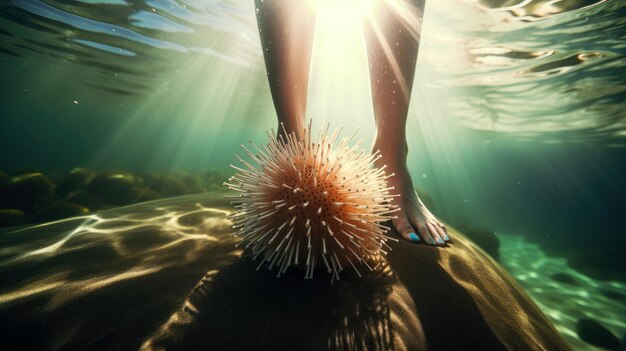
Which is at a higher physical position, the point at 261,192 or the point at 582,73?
the point at 582,73

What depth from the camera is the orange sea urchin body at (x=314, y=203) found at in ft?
5.07

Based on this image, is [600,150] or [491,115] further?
[600,150]

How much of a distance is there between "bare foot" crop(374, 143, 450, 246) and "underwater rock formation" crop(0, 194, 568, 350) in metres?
0.21

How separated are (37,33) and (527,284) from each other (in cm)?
2226

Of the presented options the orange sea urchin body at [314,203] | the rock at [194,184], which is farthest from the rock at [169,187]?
the orange sea urchin body at [314,203]

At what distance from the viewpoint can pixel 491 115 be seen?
18234mm

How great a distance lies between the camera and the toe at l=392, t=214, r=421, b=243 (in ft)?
7.76

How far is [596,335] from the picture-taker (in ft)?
19.2

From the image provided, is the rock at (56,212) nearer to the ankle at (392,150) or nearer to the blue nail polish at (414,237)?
the ankle at (392,150)

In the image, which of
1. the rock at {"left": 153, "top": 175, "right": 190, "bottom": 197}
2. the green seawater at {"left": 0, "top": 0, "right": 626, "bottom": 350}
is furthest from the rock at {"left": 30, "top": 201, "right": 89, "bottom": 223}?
the green seawater at {"left": 0, "top": 0, "right": 626, "bottom": 350}

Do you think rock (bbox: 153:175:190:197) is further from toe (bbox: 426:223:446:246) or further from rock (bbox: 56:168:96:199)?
toe (bbox: 426:223:446:246)

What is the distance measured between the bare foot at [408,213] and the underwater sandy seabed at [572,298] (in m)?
5.82

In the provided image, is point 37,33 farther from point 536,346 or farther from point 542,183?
point 542,183

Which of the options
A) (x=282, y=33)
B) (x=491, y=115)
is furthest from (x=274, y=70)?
(x=491, y=115)
